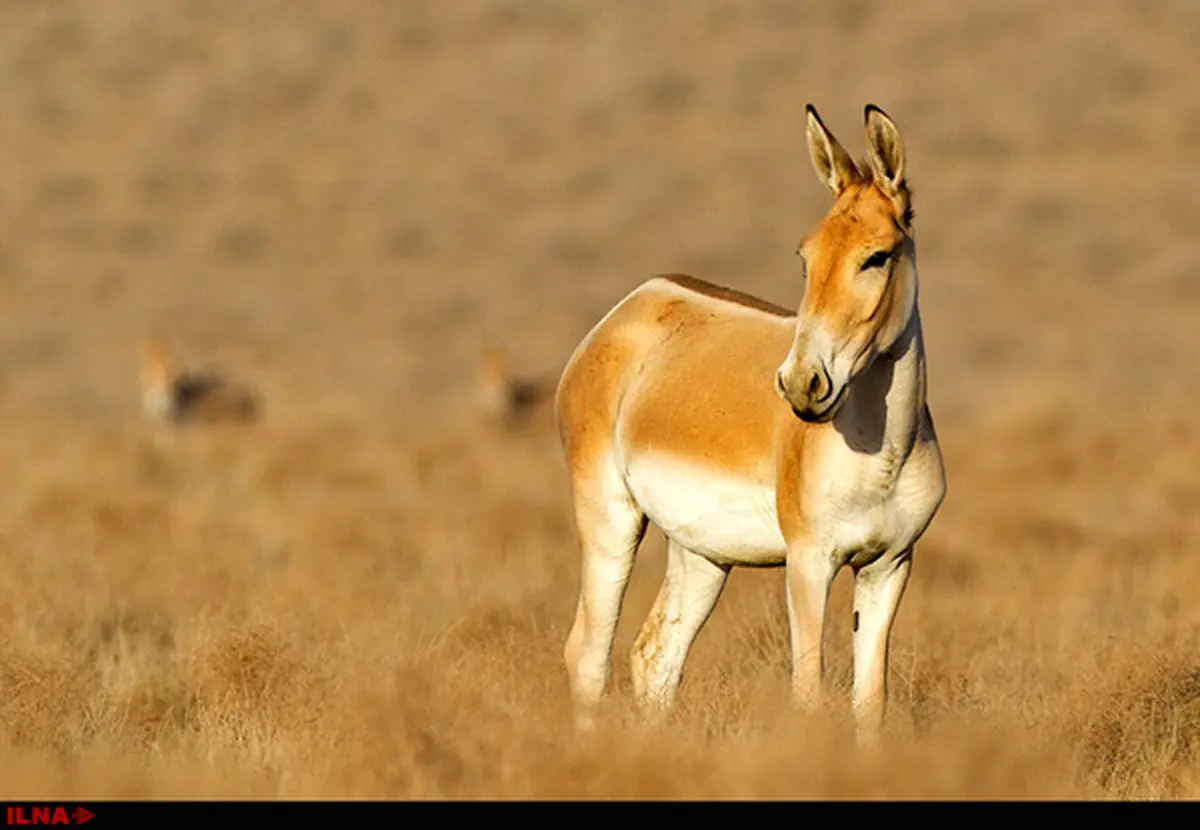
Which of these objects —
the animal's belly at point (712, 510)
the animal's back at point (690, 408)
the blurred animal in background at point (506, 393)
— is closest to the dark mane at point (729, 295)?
the animal's back at point (690, 408)

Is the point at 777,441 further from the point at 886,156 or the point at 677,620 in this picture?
the point at 677,620

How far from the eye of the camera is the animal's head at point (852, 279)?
6035mm

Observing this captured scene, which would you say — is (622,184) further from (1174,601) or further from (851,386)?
(851,386)

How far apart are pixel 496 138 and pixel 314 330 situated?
476 inches

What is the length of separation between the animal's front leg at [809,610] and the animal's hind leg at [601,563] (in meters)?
1.44

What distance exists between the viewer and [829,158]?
6648 mm

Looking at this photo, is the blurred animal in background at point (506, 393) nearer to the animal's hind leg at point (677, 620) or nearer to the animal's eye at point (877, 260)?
the animal's hind leg at point (677, 620)

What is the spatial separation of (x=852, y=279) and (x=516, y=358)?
90.4 ft

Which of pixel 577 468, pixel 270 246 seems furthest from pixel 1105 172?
pixel 577 468

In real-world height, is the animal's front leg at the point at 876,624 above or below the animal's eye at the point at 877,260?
below

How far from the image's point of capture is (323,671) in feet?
25.9

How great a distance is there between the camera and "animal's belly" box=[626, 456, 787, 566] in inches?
277
